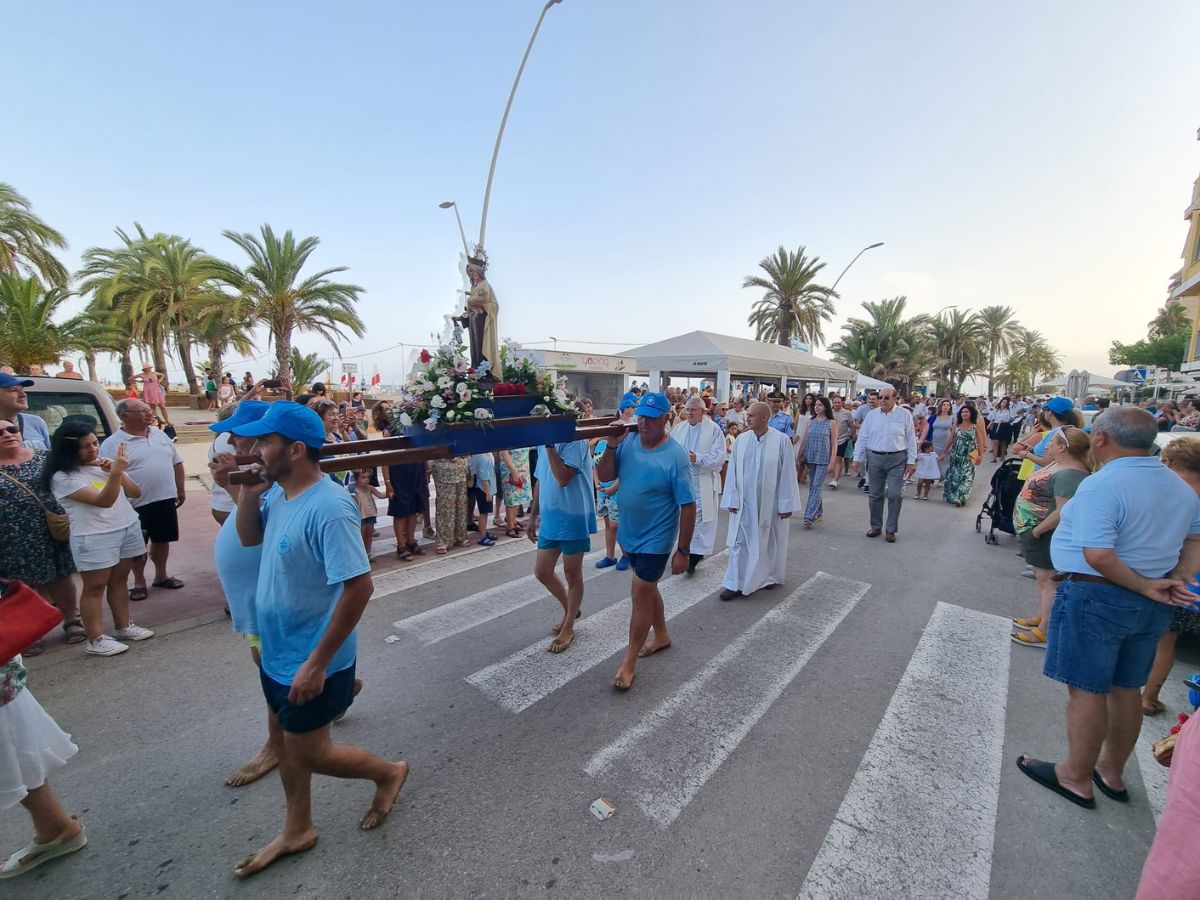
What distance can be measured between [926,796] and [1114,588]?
55.3 inches

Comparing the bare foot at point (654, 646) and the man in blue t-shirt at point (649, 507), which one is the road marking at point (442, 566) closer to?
the bare foot at point (654, 646)

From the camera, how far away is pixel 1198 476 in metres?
2.88

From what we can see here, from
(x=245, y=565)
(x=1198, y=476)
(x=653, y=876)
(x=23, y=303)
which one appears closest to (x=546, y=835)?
(x=653, y=876)

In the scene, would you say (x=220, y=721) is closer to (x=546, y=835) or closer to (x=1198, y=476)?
(x=546, y=835)

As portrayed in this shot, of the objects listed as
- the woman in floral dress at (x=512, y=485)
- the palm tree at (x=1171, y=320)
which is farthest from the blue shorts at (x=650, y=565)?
the palm tree at (x=1171, y=320)

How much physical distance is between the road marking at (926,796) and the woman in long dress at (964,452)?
22.9 feet

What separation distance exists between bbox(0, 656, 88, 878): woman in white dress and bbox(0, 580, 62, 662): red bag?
116 mm

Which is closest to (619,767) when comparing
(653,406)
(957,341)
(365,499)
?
(653,406)

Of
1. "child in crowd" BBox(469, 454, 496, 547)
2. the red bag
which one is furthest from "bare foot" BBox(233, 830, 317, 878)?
"child in crowd" BBox(469, 454, 496, 547)

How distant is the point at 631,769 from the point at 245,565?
2309mm

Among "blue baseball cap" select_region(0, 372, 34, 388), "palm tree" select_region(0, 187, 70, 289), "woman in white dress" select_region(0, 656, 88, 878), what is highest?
"palm tree" select_region(0, 187, 70, 289)

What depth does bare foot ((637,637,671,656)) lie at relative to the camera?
13.8 feet

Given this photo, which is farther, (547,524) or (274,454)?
(547,524)

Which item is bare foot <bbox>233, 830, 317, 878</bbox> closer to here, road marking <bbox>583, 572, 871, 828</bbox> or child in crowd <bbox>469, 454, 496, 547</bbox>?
road marking <bbox>583, 572, 871, 828</bbox>
